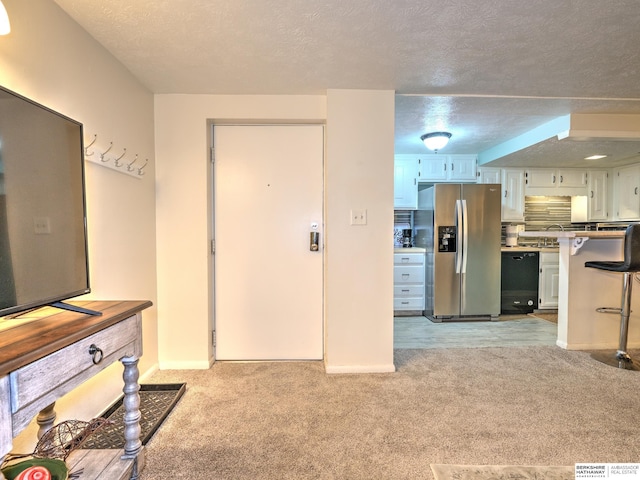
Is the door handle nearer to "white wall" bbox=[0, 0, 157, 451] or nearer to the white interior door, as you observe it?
the white interior door

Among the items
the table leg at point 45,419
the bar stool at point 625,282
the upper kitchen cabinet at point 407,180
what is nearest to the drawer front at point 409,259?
the upper kitchen cabinet at point 407,180

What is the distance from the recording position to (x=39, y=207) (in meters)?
1.08

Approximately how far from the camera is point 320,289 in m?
2.61

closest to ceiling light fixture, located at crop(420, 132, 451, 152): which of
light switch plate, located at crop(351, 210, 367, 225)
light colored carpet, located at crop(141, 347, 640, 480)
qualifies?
light switch plate, located at crop(351, 210, 367, 225)

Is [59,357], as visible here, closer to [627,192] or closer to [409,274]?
[409,274]

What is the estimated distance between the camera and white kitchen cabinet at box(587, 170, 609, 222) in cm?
439

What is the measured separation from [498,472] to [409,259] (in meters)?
2.81

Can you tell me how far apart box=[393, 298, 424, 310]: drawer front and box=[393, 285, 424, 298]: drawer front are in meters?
0.05

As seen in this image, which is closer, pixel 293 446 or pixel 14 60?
pixel 14 60

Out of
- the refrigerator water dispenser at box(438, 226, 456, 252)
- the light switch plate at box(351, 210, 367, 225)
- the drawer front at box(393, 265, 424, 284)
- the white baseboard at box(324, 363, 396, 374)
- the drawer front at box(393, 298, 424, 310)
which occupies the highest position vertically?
the light switch plate at box(351, 210, 367, 225)

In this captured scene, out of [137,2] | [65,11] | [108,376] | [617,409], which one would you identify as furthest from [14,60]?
[617,409]

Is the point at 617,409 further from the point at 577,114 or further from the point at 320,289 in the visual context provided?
the point at 577,114

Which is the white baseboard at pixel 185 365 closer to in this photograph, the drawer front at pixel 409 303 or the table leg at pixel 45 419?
the table leg at pixel 45 419

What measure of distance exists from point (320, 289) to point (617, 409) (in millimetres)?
1979
